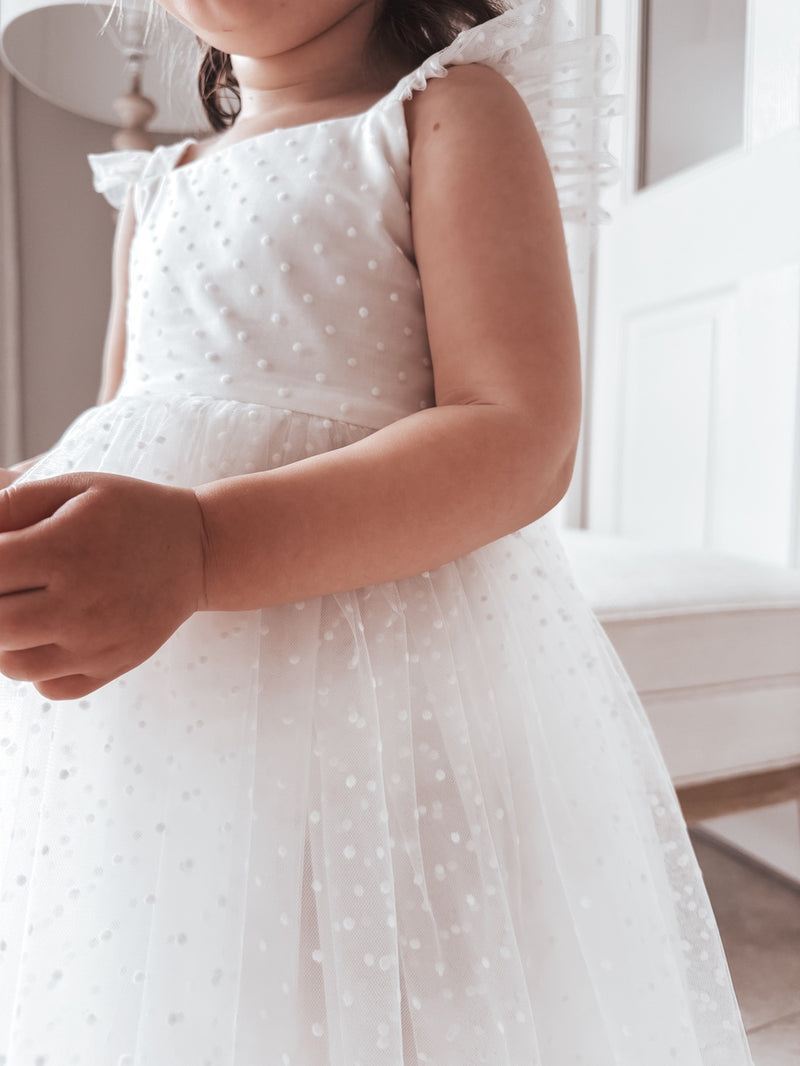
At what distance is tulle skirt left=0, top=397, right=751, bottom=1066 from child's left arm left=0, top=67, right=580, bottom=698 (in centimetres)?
6

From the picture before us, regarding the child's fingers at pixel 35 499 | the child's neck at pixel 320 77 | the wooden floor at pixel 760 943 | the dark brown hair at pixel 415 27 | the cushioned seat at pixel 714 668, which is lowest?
the wooden floor at pixel 760 943

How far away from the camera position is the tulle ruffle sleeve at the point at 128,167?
603 millimetres

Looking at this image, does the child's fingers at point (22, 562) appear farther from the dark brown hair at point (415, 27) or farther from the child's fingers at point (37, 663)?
the dark brown hair at point (415, 27)

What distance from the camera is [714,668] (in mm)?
854

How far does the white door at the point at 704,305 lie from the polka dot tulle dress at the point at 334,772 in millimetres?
742

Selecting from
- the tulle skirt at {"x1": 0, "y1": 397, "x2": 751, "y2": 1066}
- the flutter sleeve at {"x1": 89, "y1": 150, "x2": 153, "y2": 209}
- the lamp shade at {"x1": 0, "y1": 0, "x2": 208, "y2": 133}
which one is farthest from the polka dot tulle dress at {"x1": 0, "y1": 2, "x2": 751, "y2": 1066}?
the lamp shade at {"x1": 0, "y1": 0, "x2": 208, "y2": 133}

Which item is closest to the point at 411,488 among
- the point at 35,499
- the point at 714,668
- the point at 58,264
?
the point at 35,499

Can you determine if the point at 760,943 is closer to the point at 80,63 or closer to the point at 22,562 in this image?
the point at 22,562

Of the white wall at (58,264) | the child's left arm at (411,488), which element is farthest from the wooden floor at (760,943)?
the white wall at (58,264)

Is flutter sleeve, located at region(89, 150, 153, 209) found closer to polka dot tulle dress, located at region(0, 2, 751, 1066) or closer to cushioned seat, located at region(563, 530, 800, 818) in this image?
polka dot tulle dress, located at region(0, 2, 751, 1066)

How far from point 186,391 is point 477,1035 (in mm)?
348

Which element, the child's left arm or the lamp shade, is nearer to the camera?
the child's left arm

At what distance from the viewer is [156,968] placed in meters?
0.32

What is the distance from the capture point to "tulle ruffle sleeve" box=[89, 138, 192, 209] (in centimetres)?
60
